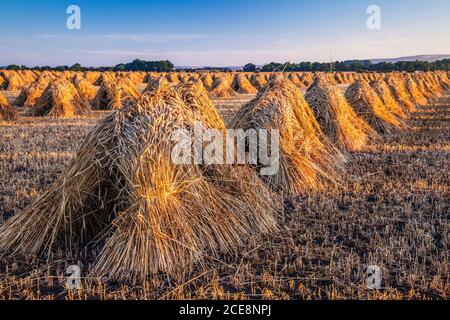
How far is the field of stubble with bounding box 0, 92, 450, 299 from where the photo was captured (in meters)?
3.34

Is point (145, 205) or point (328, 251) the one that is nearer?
point (145, 205)

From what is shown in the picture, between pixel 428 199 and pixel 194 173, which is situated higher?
pixel 194 173

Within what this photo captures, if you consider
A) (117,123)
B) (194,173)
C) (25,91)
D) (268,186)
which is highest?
(25,91)

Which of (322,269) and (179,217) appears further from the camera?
(179,217)

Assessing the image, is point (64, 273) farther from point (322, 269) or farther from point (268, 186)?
point (268, 186)

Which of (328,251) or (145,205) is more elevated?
(145,205)

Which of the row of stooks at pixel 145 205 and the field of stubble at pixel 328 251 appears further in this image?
the row of stooks at pixel 145 205

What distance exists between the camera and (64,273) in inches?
142

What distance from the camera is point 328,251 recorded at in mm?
4082

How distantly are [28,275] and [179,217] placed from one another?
54.0 inches

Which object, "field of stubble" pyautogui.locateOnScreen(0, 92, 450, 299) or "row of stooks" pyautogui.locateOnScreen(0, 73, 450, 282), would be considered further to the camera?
"row of stooks" pyautogui.locateOnScreen(0, 73, 450, 282)

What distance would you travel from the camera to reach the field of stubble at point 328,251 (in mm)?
3342
